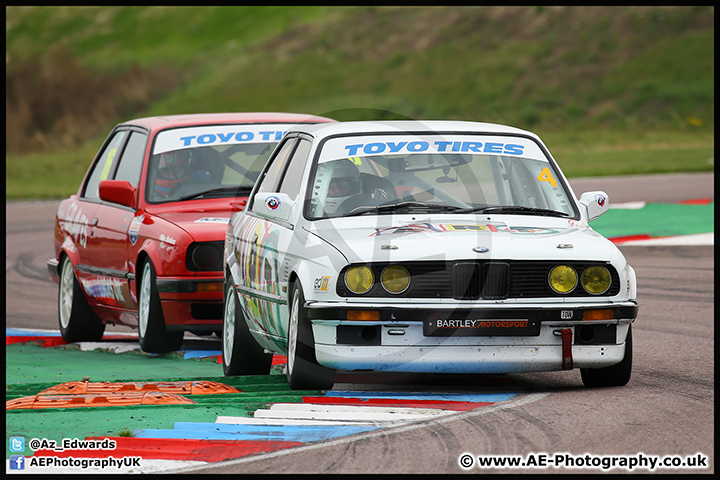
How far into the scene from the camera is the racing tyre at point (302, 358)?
6492 mm

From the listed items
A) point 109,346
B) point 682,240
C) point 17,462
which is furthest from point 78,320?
point 682,240

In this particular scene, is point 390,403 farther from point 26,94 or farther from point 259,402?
point 26,94

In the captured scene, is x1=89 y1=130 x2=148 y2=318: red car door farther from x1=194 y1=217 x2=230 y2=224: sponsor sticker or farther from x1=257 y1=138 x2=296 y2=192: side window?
x1=257 y1=138 x2=296 y2=192: side window

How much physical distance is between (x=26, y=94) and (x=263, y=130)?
48.5 m

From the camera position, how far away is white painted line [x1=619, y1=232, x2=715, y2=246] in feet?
48.8

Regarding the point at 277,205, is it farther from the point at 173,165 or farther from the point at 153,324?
the point at 173,165

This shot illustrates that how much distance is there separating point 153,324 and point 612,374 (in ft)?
11.7

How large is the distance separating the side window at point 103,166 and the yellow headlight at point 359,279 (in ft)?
14.8

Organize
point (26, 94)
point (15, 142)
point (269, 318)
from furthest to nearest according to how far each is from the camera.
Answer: point (26, 94), point (15, 142), point (269, 318)

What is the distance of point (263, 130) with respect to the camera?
975 cm

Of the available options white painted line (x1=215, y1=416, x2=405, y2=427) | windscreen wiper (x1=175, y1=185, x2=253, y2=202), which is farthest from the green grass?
white painted line (x1=215, y1=416, x2=405, y2=427)

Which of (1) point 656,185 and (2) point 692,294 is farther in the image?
(1) point 656,185

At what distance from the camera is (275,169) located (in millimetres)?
8227

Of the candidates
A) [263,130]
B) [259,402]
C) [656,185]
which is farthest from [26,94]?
[259,402]
